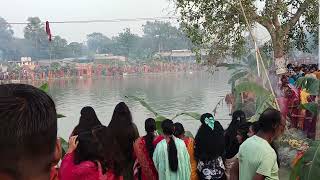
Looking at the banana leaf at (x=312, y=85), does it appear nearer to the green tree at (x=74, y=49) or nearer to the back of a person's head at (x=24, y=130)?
the back of a person's head at (x=24, y=130)

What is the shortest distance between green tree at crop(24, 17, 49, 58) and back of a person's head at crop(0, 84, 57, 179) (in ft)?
138

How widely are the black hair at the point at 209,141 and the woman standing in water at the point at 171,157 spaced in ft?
0.45

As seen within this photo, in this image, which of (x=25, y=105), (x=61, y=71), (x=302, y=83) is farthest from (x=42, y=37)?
(x=25, y=105)

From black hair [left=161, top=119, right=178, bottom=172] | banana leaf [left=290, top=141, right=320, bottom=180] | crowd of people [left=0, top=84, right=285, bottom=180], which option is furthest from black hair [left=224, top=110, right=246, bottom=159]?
banana leaf [left=290, top=141, right=320, bottom=180]

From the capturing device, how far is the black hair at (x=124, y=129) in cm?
390

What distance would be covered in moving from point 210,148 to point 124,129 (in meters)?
0.78

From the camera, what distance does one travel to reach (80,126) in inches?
157

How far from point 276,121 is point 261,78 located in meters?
4.40

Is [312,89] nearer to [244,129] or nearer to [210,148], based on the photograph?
A: [244,129]

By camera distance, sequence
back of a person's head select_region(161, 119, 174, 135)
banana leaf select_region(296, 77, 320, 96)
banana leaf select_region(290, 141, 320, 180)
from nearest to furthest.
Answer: banana leaf select_region(290, 141, 320, 180) < back of a person's head select_region(161, 119, 174, 135) < banana leaf select_region(296, 77, 320, 96)

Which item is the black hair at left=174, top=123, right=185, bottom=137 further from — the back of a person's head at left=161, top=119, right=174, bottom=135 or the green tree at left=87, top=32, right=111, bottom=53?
the green tree at left=87, top=32, right=111, bottom=53

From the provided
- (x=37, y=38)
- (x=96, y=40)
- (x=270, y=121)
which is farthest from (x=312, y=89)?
(x=96, y=40)

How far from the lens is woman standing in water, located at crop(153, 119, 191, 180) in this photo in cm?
364

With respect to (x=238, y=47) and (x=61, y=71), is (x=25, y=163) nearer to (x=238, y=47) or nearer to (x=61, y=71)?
(x=238, y=47)
